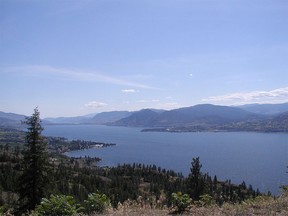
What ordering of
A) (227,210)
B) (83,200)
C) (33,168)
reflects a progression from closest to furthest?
(227,210) < (83,200) < (33,168)

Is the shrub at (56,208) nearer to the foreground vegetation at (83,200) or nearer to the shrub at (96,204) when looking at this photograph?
the foreground vegetation at (83,200)

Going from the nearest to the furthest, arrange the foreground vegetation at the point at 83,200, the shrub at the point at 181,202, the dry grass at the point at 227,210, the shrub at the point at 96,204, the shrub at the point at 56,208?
the shrub at the point at 56,208 < the dry grass at the point at 227,210 < the foreground vegetation at the point at 83,200 < the shrub at the point at 96,204 < the shrub at the point at 181,202

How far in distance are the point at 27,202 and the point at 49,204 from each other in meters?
25.7

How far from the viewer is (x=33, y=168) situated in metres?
31.6

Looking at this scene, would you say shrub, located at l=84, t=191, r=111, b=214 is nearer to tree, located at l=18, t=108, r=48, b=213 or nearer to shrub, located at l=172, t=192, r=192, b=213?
shrub, located at l=172, t=192, r=192, b=213

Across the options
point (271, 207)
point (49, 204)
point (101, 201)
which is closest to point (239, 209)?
point (271, 207)

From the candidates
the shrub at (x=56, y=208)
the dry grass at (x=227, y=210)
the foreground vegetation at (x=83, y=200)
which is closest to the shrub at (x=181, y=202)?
the foreground vegetation at (x=83, y=200)

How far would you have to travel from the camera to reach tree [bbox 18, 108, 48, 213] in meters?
31.6

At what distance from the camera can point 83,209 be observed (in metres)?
9.66

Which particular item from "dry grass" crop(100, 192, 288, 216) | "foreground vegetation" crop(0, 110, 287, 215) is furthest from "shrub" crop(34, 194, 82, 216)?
"dry grass" crop(100, 192, 288, 216)

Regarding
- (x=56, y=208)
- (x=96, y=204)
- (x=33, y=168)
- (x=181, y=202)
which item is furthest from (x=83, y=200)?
(x=56, y=208)

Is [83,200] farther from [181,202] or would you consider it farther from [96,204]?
[181,202]

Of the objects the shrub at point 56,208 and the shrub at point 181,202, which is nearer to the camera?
the shrub at point 56,208

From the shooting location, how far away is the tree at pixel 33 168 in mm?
31562
